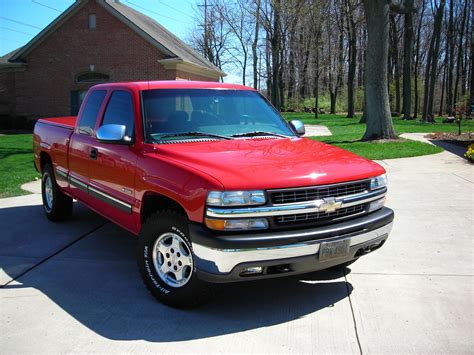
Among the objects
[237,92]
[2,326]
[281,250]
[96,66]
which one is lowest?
[2,326]

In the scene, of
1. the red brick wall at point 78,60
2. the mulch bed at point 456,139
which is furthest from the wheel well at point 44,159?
the red brick wall at point 78,60

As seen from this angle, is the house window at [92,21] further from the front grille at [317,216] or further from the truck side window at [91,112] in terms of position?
the front grille at [317,216]

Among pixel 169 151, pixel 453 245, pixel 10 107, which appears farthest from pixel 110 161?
pixel 10 107

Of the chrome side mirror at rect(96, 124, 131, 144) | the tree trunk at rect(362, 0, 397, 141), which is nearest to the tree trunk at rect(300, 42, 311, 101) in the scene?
the tree trunk at rect(362, 0, 397, 141)

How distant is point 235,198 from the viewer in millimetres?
3365

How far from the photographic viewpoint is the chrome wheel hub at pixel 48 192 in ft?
21.9

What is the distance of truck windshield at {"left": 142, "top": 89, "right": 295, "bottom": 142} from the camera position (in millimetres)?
4469

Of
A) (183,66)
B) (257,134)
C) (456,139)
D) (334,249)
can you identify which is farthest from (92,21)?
(334,249)

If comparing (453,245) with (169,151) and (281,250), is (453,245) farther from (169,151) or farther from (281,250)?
(169,151)

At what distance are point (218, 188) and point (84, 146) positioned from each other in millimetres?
2620

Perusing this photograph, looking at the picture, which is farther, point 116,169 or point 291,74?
point 291,74

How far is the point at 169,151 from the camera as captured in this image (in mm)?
4020

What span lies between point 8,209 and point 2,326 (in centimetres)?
421

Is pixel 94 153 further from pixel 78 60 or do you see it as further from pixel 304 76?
pixel 304 76
